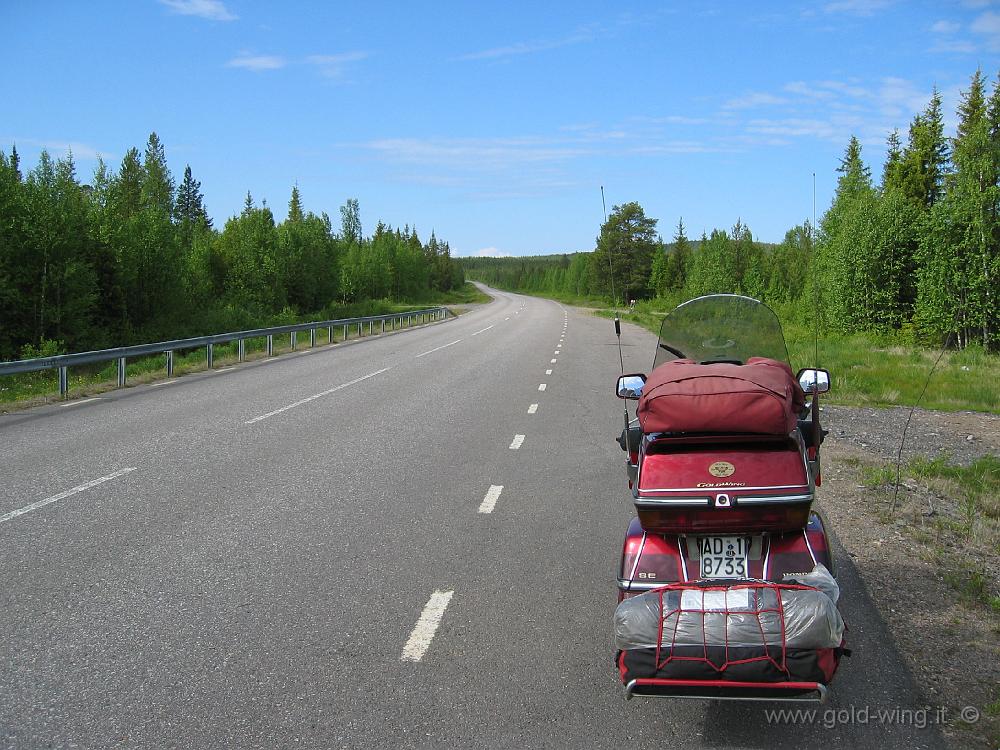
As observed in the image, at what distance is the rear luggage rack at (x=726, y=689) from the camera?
3.08m

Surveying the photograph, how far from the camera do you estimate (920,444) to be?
1103 centimetres

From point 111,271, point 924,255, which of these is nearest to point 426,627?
point 924,255

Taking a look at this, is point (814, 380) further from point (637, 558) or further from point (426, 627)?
point (426, 627)

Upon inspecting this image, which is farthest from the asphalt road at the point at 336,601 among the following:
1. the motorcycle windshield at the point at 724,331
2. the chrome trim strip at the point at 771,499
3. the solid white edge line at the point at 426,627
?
the motorcycle windshield at the point at 724,331

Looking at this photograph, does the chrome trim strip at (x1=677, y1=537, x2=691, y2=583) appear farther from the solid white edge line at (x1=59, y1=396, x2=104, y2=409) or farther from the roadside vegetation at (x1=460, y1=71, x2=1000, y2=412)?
the solid white edge line at (x1=59, y1=396, x2=104, y2=409)

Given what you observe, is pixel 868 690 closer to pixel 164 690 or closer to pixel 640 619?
pixel 640 619

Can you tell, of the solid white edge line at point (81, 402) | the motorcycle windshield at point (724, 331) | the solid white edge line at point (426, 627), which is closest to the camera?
the solid white edge line at point (426, 627)

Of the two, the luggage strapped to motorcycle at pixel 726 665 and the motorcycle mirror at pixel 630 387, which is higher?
the motorcycle mirror at pixel 630 387

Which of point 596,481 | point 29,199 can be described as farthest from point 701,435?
point 29,199

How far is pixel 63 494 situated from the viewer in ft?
24.4

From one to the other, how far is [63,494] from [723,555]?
6299 millimetres

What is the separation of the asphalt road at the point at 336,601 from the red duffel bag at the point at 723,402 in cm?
131

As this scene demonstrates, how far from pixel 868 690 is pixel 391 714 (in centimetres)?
226

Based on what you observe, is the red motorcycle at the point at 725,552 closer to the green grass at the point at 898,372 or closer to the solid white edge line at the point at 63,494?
the solid white edge line at the point at 63,494
